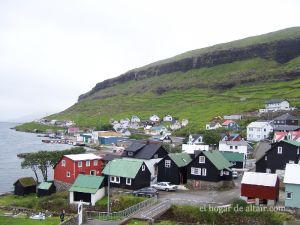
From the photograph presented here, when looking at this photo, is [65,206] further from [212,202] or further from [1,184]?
[1,184]

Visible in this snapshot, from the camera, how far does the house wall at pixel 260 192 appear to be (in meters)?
39.0

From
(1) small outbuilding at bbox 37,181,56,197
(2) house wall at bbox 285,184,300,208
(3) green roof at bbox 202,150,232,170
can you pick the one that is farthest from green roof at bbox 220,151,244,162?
(1) small outbuilding at bbox 37,181,56,197

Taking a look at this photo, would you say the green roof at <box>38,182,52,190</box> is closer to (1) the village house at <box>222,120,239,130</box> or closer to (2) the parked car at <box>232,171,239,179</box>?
(2) the parked car at <box>232,171,239,179</box>

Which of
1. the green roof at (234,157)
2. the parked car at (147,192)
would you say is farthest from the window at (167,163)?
the green roof at (234,157)

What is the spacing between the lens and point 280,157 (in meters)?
50.4

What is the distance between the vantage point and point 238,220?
35812 mm

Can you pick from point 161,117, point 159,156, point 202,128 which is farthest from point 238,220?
point 161,117

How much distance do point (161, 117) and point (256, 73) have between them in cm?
5495

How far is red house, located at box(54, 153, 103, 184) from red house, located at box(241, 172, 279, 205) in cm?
2160

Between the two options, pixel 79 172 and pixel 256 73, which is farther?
pixel 256 73

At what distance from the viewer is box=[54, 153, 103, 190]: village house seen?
51.4 m

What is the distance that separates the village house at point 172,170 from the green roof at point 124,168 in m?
3.50

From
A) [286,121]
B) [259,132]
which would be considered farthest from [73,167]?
[286,121]

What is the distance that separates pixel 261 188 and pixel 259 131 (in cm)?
6461
